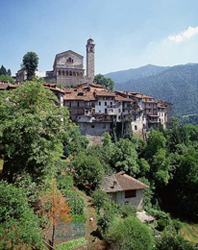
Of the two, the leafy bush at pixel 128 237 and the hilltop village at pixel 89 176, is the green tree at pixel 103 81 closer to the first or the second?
the hilltop village at pixel 89 176

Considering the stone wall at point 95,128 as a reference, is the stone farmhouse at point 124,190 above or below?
below

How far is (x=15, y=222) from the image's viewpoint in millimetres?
9055

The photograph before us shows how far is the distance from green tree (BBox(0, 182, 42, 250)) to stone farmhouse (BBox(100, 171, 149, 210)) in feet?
49.2

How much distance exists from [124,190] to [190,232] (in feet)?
46.0

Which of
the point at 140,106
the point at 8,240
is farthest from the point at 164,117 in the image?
the point at 8,240

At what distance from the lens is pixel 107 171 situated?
3017 centimetres

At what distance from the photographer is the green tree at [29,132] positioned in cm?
1220

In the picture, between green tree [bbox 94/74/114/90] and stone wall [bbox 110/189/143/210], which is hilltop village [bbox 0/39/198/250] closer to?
stone wall [bbox 110/189/143/210]

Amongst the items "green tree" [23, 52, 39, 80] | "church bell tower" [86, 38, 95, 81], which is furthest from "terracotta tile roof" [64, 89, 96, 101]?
"church bell tower" [86, 38, 95, 81]

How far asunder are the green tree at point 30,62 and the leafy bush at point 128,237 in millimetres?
56920

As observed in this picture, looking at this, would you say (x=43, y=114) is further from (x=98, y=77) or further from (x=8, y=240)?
(x=98, y=77)

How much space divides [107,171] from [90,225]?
1385 centimetres

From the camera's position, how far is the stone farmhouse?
79.2 feet

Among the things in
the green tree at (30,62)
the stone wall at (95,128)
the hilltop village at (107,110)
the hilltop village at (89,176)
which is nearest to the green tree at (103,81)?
the hilltop village at (107,110)
